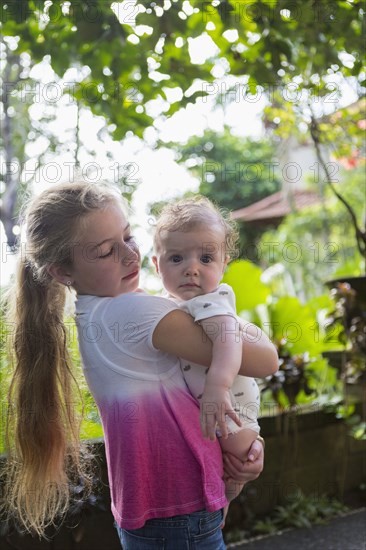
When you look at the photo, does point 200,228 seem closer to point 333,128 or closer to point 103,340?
point 103,340

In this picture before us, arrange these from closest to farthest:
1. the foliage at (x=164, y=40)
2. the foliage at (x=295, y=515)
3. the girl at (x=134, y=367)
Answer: the girl at (x=134, y=367) → the foliage at (x=164, y=40) → the foliage at (x=295, y=515)

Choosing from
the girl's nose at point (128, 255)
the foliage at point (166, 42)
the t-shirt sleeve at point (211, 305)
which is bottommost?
the t-shirt sleeve at point (211, 305)

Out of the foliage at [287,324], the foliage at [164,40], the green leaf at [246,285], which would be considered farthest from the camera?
the green leaf at [246,285]

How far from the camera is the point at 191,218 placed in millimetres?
1500

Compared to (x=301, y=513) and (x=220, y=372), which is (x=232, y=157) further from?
(x=220, y=372)

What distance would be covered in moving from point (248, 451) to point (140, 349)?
0.33 m

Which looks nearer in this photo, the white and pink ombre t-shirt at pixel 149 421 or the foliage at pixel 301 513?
the white and pink ombre t-shirt at pixel 149 421

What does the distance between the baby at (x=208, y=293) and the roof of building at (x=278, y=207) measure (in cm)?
1224

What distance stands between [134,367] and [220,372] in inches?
7.8

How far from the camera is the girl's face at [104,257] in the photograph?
4.82ft

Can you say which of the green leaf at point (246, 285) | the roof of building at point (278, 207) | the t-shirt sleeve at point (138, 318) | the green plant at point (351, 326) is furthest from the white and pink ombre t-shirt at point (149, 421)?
the roof of building at point (278, 207)

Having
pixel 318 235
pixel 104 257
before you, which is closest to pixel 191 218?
pixel 104 257

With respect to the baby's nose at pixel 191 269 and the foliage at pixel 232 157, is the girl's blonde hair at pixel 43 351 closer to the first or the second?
the baby's nose at pixel 191 269

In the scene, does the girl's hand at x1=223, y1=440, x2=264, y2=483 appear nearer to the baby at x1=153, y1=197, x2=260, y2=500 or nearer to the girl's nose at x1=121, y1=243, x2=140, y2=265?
the baby at x1=153, y1=197, x2=260, y2=500
